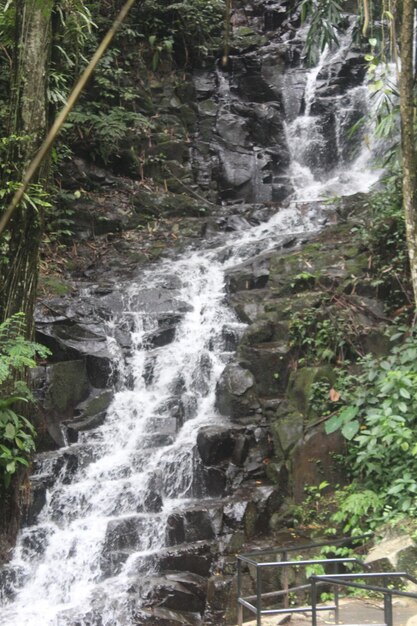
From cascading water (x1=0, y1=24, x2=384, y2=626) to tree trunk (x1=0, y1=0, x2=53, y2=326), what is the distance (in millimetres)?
2558

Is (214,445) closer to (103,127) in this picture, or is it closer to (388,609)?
(388,609)

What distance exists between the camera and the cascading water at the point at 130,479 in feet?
23.7

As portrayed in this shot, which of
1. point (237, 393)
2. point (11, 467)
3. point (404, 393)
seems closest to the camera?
point (404, 393)

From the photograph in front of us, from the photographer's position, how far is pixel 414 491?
6.27 metres

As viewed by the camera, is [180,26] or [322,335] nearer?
[322,335]

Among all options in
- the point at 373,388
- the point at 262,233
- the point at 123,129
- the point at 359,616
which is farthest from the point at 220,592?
the point at 123,129

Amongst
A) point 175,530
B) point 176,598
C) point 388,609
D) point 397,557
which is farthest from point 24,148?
point 388,609

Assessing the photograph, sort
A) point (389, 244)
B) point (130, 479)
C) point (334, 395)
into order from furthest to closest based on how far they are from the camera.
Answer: point (389, 244) → point (130, 479) → point (334, 395)

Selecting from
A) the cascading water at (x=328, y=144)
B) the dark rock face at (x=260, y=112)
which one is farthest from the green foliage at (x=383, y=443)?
the dark rock face at (x=260, y=112)

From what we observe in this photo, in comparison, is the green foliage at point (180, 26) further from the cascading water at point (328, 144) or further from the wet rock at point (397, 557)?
the wet rock at point (397, 557)

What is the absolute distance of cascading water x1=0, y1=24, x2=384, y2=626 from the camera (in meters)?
7.23

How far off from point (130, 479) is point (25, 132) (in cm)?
446

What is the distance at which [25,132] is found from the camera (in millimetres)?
7344

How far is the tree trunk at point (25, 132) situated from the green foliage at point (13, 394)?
28 cm
